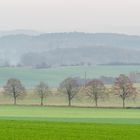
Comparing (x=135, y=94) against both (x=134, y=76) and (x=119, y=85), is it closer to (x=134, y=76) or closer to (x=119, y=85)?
(x=119, y=85)

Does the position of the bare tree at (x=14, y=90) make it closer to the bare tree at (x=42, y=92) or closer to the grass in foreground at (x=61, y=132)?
the bare tree at (x=42, y=92)

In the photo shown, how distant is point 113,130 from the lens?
34688 millimetres

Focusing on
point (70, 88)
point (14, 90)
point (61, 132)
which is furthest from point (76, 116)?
point (14, 90)

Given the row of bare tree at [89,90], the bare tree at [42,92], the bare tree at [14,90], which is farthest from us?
the bare tree at [42,92]

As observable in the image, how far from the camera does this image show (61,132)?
105ft

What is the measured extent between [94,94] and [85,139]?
73427 millimetres

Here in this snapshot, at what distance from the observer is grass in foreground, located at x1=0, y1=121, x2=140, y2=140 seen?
2978 centimetres

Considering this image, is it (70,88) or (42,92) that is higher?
(70,88)

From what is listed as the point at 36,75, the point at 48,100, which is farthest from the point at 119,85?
the point at 36,75

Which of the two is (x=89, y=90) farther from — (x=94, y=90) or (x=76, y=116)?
(x=76, y=116)

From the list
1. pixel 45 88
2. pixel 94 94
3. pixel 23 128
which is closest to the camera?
pixel 23 128

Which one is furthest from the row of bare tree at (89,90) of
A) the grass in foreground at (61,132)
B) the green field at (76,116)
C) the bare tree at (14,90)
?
the grass in foreground at (61,132)

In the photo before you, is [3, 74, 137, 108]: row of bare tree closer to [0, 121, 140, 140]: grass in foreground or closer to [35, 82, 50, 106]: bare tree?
[35, 82, 50, 106]: bare tree

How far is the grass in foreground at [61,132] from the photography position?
97.7 ft
